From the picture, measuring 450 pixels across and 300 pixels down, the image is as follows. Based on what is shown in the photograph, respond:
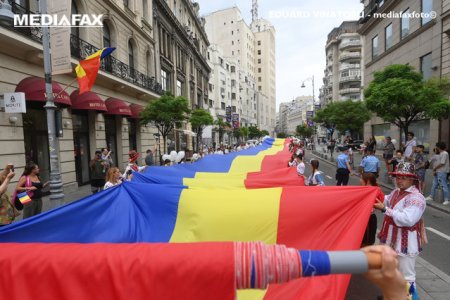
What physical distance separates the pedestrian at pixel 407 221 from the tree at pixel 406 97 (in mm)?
11460

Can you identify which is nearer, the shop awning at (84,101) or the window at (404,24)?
the shop awning at (84,101)

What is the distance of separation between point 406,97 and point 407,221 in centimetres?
1195

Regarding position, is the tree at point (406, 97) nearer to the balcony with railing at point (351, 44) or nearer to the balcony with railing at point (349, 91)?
the balcony with railing at point (349, 91)

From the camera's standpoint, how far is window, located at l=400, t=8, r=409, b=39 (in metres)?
23.6

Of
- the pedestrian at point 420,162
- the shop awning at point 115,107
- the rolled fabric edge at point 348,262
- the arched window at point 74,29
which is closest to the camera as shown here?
the rolled fabric edge at point 348,262

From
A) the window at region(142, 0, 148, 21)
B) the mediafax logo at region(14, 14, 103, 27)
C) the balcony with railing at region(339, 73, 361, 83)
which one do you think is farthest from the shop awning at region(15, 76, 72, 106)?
the balcony with railing at region(339, 73, 361, 83)

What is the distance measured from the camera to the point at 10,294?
180 centimetres

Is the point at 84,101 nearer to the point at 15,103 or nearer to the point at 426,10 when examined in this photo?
the point at 15,103

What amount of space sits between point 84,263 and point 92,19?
18239 millimetres

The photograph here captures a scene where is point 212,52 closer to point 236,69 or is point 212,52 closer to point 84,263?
point 236,69

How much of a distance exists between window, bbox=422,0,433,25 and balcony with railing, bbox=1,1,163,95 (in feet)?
66.1

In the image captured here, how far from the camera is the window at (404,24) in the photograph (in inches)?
929

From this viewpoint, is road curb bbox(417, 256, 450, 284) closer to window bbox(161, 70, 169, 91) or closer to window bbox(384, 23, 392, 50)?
window bbox(384, 23, 392, 50)

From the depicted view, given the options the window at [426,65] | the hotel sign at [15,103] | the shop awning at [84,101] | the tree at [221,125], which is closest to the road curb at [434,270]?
the hotel sign at [15,103]
